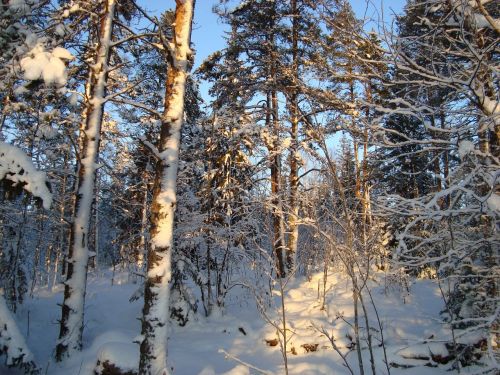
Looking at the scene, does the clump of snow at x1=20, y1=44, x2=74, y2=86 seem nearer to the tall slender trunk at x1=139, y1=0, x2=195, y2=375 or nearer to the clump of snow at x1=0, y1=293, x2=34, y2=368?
the tall slender trunk at x1=139, y1=0, x2=195, y2=375

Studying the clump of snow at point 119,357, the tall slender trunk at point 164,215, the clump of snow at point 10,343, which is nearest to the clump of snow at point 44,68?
the tall slender trunk at point 164,215

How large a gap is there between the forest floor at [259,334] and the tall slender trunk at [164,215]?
43 centimetres

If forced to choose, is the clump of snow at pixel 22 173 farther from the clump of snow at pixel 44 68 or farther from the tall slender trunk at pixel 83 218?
the tall slender trunk at pixel 83 218

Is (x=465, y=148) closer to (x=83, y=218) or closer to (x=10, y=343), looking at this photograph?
(x=10, y=343)

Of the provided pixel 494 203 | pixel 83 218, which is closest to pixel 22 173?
pixel 83 218

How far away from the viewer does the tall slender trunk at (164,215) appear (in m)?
4.61

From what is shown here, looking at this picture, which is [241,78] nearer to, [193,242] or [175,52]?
[193,242]

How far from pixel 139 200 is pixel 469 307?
15.2m

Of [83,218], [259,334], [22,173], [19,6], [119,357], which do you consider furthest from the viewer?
[259,334]

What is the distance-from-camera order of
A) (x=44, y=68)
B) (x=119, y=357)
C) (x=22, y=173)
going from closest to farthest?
(x=22, y=173) → (x=44, y=68) → (x=119, y=357)

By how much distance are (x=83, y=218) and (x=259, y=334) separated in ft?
16.0

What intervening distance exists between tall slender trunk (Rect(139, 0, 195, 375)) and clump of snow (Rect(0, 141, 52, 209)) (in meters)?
1.33

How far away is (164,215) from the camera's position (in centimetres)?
488

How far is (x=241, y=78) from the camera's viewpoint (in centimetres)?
1368
